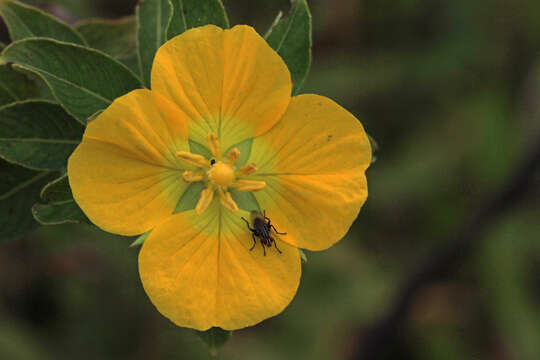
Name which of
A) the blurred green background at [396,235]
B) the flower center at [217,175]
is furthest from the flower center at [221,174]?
the blurred green background at [396,235]

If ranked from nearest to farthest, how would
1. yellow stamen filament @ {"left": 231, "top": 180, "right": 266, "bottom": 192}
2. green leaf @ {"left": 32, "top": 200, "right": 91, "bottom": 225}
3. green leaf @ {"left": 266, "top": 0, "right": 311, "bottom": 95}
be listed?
green leaf @ {"left": 32, "top": 200, "right": 91, "bottom": 225} → yellow stamen filament @ {"left": 231, "top": 180, "right": 266, "bottom": 192} → green leaf @ {"left": 266, "top": 0, "right": 311, "bottom": 95}

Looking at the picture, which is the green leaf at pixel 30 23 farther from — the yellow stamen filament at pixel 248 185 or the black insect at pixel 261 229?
the black insect at pixel 261 229

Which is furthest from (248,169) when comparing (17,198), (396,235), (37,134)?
(396,235)

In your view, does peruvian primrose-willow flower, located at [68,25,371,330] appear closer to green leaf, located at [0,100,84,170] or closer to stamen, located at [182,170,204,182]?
stamen, located at [182,170,204,182]

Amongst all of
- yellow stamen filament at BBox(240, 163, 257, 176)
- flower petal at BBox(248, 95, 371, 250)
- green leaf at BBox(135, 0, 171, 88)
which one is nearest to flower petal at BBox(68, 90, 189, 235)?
yellow stamen filament at BBox(240, 163, 257, 176)

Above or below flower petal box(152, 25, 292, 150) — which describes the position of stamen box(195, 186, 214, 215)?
below

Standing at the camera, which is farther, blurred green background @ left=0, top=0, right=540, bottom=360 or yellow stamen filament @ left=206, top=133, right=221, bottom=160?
blurred green background @ left=0, top=0, right=540, bottom=360

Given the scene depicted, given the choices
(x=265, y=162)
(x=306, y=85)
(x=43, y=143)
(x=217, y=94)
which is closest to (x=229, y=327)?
(x=265, y=162)
